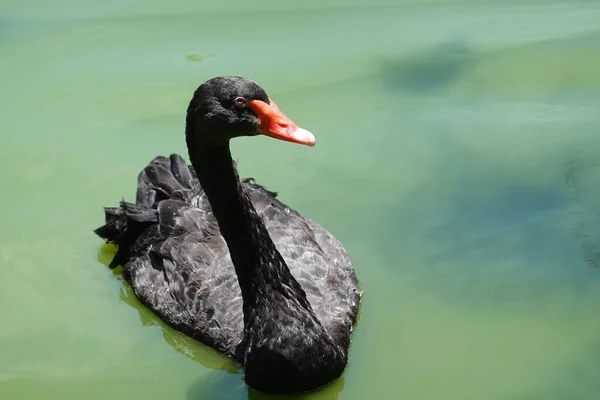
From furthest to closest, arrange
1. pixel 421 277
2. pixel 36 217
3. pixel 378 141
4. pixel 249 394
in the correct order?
pixel 378 141 → pixel 36 217 → pixel 421 277 → pixel 249 394

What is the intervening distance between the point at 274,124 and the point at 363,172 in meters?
2.50

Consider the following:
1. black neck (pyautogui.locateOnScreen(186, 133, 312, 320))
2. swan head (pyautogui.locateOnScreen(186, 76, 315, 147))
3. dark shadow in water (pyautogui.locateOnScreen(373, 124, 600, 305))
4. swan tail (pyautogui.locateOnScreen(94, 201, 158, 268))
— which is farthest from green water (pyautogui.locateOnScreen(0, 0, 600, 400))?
swan head (pyautogui.locateOnScreen(186, 76, 315, 147))

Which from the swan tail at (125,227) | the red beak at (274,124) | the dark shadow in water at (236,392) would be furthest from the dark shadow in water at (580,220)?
the swan tail at (125,227)

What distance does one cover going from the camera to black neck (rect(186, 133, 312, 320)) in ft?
14.1

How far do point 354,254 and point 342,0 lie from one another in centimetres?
445

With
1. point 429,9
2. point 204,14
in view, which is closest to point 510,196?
point 429,9

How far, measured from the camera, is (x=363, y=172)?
6.34m

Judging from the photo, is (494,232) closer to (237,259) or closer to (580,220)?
(580,220)

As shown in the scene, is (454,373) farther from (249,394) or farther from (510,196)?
(510,196)

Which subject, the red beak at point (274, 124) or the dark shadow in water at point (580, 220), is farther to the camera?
the dark shadow in water at point (580, 220)

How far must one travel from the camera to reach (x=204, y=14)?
9219 mm

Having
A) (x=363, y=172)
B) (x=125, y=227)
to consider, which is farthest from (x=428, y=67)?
(x=125, y=227)

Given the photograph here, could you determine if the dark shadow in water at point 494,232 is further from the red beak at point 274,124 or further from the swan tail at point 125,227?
the red beak at point 274,124

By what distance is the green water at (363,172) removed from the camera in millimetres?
4746
